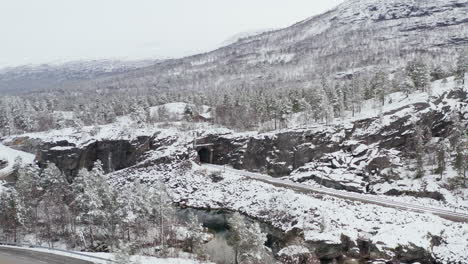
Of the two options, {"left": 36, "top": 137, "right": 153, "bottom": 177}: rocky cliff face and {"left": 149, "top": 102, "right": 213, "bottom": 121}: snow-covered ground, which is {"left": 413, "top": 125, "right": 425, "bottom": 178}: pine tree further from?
{"left": 149, "top": 102, "right": 213, "bottom": 121}: snow-covered ground

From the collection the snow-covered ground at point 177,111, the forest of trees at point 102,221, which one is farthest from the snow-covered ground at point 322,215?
the snow-covered ground at point 177,111

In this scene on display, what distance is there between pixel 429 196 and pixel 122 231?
48553mm

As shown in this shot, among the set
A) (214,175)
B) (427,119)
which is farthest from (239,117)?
(427,119)

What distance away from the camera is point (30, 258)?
42219 millimetres

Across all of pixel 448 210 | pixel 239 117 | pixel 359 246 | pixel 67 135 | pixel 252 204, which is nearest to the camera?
pixel 359 246

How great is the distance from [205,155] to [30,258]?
5395 centimetres

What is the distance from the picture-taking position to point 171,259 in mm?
39875

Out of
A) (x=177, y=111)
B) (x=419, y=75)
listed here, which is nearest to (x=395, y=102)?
(x=419, y=75)

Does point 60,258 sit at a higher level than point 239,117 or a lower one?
lower

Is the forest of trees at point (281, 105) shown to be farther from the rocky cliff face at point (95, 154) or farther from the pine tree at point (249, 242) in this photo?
the pine tree at point (249, 242)

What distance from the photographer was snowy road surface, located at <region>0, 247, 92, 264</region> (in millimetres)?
40406

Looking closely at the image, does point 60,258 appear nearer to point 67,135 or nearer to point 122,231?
point 122,231

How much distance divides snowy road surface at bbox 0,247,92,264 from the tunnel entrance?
51.1 meters

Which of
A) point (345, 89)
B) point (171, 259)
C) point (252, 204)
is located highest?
point (345, 89)
